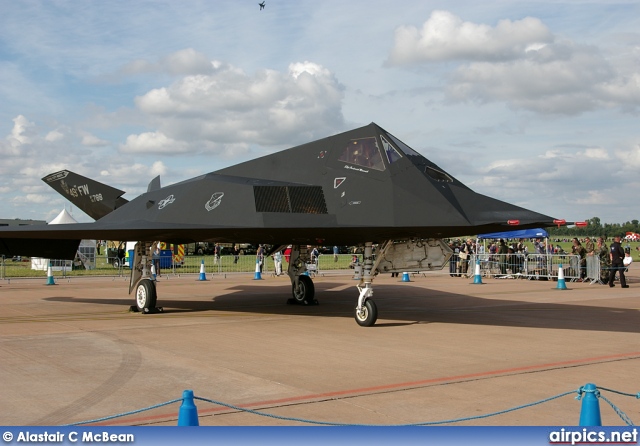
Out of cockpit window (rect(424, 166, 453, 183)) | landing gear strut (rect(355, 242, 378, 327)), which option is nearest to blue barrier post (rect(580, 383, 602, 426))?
cockpit window (rect(424, 166, 453, 183))

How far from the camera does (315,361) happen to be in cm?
888

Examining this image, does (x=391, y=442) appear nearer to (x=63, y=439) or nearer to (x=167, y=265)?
(x=63, y=439)

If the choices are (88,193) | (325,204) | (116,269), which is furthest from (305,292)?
(116,269)

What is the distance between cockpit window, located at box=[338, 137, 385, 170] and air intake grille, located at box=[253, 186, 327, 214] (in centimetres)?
81

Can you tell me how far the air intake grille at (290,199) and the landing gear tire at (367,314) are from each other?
1.93m

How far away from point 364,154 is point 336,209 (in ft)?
3.73

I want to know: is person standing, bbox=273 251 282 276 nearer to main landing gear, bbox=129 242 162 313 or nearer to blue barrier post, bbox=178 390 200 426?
main landing gear, bbox=129 242 162 313

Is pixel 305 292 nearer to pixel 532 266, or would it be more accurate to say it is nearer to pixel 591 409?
pixel 591 409

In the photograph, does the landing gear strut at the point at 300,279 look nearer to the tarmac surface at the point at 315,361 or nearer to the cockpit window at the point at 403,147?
the tarmac surface at the point at 315,361

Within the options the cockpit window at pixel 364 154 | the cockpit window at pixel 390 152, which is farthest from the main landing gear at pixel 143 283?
the cockpit window at pixel 390 152

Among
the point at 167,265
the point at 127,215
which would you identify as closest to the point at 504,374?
the point at 127,215

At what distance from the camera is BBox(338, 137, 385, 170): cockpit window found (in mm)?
11742

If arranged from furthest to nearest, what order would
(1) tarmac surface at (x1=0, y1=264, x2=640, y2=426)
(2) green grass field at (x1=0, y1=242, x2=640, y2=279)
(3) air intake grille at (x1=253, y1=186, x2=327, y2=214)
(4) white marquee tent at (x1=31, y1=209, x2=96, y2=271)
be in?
(4) white marquee tent at (x1=31, y1=209, x2=96, y2=271), (2) green grass field at (x1=0, y1=242, x2=640, y2=279), (3) air intake grille at (x1=253, y1=186, x2=327, y2=214), (1) tarmac surface at (x1=0, y1=264, x2=640, y2=426)

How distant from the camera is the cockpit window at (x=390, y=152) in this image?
1165 cm
